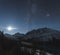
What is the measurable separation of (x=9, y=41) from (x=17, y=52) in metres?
0.78

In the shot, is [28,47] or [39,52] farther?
[28,47]

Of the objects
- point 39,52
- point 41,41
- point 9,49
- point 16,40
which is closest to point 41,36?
point 41,41

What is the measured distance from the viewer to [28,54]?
26.1 ft

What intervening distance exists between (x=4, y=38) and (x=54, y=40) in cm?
262

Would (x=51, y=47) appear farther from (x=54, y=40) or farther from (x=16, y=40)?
(x=16, y=40)

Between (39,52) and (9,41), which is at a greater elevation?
(9,41)

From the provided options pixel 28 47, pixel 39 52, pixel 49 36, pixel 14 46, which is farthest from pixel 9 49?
pixel 49 36

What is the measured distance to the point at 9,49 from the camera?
806 centimetres

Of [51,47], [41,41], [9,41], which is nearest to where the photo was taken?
[51,47]

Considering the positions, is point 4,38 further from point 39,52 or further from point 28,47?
point 39,52

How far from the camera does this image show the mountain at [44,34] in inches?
279

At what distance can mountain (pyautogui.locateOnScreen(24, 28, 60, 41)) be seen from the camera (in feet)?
23.2

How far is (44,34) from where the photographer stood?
25.1ft

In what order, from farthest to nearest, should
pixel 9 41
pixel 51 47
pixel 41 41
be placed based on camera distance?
1. pixel 9 41
2. pixel 41 41
3. pixel 51 47
